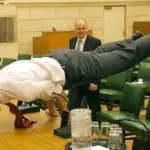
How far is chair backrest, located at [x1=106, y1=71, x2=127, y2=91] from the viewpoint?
Result: 19.0 feet

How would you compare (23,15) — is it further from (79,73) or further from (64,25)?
(79,73)

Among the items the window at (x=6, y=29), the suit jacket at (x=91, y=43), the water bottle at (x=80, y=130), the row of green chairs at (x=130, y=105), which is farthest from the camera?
the window at (x=6, y=29)

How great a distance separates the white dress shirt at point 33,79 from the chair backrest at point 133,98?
1.17 metres

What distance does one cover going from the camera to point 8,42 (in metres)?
9.68

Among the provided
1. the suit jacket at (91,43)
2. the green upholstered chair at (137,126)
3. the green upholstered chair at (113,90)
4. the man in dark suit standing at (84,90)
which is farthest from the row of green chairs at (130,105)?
the green upholstered chair at (113,90)

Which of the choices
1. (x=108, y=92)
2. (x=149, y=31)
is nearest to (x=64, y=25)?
(x=149, y=31)

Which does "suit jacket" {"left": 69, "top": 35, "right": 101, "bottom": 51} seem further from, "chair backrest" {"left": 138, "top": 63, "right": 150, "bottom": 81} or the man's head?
"chair backrest" {"left": 138, "top": 63, "right": 150, "bottom": 81}

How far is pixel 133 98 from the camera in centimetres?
455

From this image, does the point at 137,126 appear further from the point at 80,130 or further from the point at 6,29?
the point at 6,29

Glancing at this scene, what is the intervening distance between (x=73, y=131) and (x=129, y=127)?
4.88 feet

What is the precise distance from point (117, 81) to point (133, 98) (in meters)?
1.31

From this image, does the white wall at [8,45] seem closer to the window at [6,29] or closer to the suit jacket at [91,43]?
the window at [6,29]

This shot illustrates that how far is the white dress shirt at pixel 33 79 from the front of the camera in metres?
3.58

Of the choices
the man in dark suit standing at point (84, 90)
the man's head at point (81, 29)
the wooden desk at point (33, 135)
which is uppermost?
the man's head at point (81, 29)
